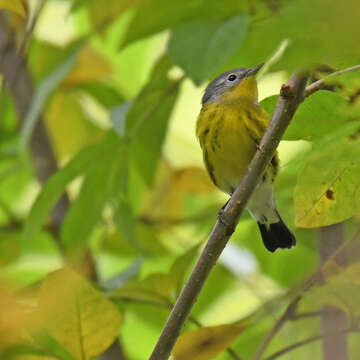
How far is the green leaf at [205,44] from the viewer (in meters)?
1.08

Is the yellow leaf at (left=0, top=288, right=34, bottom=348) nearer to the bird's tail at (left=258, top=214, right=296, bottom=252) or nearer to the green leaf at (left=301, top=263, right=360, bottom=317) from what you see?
the green leaf at (left=301, top=263, right=360, bottom=317)

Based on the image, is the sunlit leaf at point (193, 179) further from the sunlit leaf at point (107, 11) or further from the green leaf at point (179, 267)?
the green leaf at point (179, 267)

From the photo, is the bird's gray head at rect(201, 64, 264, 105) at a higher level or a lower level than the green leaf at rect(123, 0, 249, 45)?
lower

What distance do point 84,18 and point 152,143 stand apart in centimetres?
75

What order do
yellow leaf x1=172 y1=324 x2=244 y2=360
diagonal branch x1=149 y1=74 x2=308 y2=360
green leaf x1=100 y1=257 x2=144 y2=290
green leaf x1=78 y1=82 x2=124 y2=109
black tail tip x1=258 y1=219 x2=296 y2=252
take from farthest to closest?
green leaf x1=78 y1=82 x2=124 y2=109
black tail tip x1=258 y1=219 x2=296 y2=252
green leaf x1=100 y1=257 x2=144 y2=290
yellow leaf x1=172 y1=324 x2=244 y2=360
diagonal branch x1=149 y1=74 x2=308 y2=360

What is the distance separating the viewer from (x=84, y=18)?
2.11 meters

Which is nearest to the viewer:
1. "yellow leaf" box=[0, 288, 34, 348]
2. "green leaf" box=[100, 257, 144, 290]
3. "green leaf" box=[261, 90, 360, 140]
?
"yellow leaf" box=[0, 288, 34, 348]

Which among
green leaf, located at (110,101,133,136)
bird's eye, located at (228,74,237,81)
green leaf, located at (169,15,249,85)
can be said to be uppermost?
green leaf, located at (169,15,249,85)

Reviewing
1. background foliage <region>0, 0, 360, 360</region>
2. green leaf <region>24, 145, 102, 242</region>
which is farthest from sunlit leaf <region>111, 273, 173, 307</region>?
green leaf <region>24, 145, 102, 242</region>

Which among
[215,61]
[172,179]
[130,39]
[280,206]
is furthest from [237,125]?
[215,61]

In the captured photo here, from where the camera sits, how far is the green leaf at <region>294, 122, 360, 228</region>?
0.76m

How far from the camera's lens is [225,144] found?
184cm

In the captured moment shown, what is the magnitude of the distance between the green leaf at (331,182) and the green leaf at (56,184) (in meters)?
0.63

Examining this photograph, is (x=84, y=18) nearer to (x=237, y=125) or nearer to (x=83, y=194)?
(x=237, y=125)
